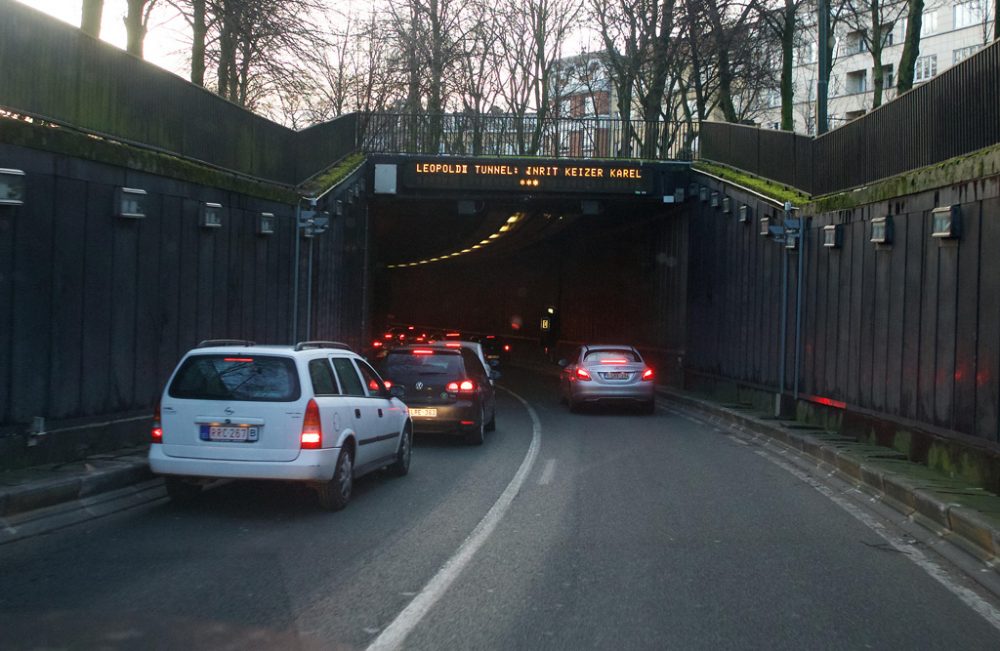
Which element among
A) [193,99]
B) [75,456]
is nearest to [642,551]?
[75,456]

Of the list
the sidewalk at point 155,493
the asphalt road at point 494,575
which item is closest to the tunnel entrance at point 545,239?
the sidewalk at point 155,493

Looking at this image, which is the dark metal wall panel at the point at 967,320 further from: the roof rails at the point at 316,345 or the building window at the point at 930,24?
the building window at the point at 930,24

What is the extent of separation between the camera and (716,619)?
19.9 feet

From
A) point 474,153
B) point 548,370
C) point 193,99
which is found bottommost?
point 548,370

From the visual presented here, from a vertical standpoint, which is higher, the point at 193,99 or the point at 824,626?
the point at 193,99

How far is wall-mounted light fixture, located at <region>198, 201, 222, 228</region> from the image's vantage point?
1434 cm

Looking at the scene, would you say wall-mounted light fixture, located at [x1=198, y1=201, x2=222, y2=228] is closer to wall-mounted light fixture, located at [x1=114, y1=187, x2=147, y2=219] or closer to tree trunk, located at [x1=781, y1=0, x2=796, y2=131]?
wall-mounted light fixture, located at [x1=114, y1=187, x2=147, y2=219]

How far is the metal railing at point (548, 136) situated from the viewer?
29.5 m

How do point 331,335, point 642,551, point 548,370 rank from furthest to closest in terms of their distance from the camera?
point 548,370 → point 331,335 → point 642,551

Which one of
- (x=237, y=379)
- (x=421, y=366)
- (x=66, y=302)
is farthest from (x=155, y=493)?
(x=421, y=366)

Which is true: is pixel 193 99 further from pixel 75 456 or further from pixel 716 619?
pixel 716 619

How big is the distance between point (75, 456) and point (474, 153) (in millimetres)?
21909

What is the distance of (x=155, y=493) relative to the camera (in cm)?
1023

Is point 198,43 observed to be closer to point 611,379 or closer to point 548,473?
point 611,379
